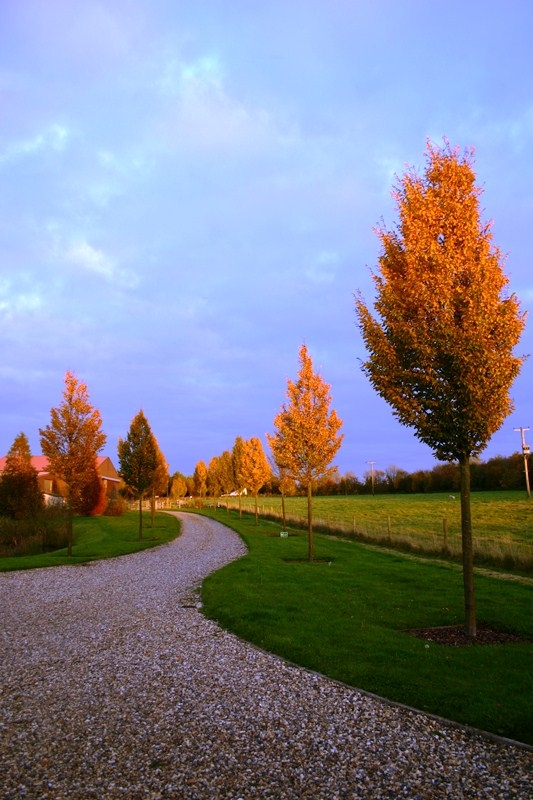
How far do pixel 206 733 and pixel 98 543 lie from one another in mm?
26943

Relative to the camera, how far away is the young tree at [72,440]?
964 inches

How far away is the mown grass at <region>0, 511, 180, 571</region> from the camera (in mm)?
22309

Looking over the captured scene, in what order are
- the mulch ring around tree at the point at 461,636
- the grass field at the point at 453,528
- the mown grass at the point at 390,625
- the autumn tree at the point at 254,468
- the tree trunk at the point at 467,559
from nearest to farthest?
the mown grass at the point at 390,625 < the mulch ring around tree at the point at 461,636 < the tree trunk at the point at 467,559 < the grass field at the point at 453,528 < the autumn tree at the point at 254,468

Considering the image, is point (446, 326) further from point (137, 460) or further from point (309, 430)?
point (137, 460)

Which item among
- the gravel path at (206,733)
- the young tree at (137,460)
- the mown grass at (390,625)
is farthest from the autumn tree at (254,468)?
the gravel path at (206,733)

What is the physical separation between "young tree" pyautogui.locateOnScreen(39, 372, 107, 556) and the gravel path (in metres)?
15.2

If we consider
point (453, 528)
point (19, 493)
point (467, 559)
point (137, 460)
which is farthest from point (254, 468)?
point (467, 559)

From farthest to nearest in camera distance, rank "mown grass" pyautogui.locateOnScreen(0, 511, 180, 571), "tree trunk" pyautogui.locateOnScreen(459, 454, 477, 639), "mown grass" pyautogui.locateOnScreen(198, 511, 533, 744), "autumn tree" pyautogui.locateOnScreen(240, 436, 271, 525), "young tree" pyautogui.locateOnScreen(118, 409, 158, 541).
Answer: "autumn tree" pyautogui.locateOnScreen(240, 436, 271, 525) < "young tree" pyautogui.locateOnScreen(118, 409, 158, 541) < "mown grass" pyautogui.locateOnScreen(0, 511, 180, 571) < "tree trunk" pyautogui.locateOnScreen(459, 454, 477, 639) < "mown grass" pyautogui.locateOnScreen(198, 511, 533, 744)

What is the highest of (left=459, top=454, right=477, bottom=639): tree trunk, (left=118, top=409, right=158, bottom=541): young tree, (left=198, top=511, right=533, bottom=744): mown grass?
(left=118, top=409, right=158, bottom=541): young tree

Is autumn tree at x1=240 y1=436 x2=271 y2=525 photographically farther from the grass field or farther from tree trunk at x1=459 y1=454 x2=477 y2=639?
tree trunk at x1=459 y1=454 x2=477 y2=639

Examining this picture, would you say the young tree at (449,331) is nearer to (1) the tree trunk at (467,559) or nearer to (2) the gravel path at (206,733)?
(1) the tree trunk at (467,559)

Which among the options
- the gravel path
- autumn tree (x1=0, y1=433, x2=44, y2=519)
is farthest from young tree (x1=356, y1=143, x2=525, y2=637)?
autumn tree (x1=0, y1=433, x2=44, y2=519)

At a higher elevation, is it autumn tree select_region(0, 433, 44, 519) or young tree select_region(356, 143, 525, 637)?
young tree select_region(356, 143, 525, 637)

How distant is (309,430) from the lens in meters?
21.2
